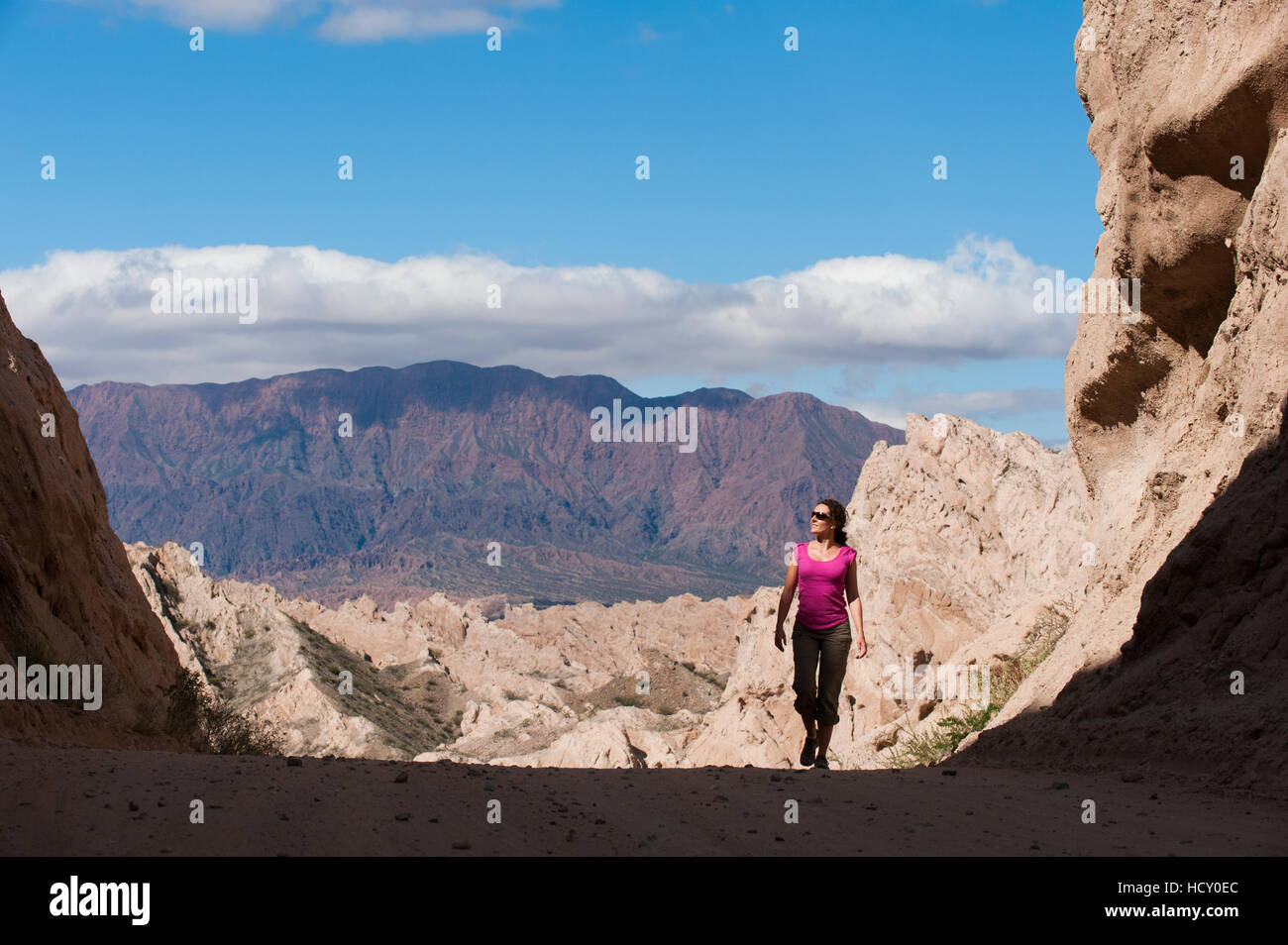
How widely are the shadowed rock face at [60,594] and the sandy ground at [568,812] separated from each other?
6.57 ft

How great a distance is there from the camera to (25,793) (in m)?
5.48

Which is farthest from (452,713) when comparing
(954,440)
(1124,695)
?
(1124,695)

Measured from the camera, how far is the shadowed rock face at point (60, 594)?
8.49 meters

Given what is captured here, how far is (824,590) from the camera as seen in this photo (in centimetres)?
809

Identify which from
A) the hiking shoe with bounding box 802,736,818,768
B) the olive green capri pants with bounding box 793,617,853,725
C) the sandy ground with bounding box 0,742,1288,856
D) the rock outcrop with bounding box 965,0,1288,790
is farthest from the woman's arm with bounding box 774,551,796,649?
the rock outcrop with bounding box 965,0,1288,790

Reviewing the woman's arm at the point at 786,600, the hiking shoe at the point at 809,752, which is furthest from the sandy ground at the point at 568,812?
the hiking shoe at the point at 809,752

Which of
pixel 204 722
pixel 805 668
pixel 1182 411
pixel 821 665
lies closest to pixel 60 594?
pixel 204 722

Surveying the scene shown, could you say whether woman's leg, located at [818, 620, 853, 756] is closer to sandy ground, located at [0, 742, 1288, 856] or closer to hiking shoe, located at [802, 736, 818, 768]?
hiking shoe, located at [802, 736, 818, 768]

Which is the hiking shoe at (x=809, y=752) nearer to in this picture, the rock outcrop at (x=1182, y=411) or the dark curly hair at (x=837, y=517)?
the rock outcrop at (x=1182, y=411)

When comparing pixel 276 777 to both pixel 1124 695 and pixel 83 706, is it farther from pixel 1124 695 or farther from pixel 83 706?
pixel 1124 695

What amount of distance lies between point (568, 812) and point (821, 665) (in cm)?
311
